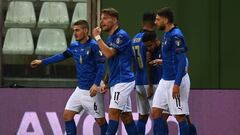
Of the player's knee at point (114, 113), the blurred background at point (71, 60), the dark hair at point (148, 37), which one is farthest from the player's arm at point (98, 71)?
the blurred background at point (71, 60)

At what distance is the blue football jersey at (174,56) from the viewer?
9078mm

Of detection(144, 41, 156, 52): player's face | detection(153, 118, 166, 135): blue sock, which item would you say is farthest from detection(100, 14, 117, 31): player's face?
detection(153, 118, 166, 135): blue sock

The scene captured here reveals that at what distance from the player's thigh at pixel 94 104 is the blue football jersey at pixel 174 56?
1.12 meters

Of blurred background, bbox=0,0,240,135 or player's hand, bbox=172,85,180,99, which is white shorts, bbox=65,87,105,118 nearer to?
player's hand, bbox=172,85,180,99

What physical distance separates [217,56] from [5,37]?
3786 mm

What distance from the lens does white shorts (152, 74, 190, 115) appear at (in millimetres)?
9281

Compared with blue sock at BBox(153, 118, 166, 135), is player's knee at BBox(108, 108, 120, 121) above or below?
above

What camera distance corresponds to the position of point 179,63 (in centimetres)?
909

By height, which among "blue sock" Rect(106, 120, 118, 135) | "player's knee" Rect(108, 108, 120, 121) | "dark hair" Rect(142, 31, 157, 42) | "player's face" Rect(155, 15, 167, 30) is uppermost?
"player's face" Rect(155, 15, 167, 30)

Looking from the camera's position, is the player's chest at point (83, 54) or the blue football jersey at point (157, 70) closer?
the player's chest at point (83, 54)

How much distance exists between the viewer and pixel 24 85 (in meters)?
12.4

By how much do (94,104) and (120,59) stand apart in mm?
850

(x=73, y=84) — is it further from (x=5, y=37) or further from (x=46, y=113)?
(x=5, y=37)

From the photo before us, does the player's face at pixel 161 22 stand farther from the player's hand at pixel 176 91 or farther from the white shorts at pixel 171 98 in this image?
the player's hand at pixel 176 91
